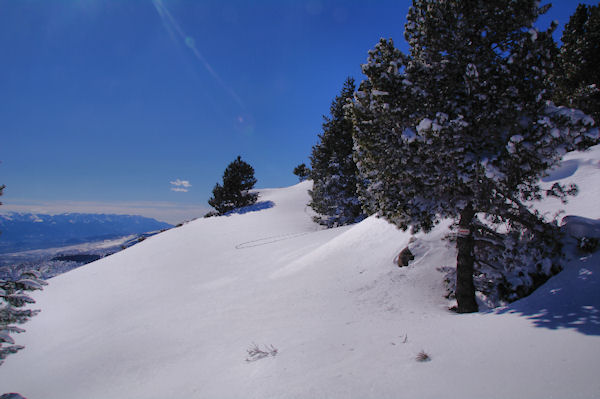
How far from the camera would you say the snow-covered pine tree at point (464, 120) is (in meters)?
5.57

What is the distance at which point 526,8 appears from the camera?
19.4 ft

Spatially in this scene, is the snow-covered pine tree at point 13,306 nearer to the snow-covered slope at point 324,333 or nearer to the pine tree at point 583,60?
the snow-covered slope at point 324,333

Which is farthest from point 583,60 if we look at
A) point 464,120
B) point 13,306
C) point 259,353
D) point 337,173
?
point 13,306

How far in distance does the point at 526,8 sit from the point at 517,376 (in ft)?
23.8

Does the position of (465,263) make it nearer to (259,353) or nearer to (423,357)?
(423,357)

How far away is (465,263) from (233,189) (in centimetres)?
3262

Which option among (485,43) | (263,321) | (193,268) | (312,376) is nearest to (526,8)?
(485,43)

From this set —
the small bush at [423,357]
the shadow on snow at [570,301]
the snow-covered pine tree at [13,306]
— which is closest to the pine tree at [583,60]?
the shadow on snow at [570,301]

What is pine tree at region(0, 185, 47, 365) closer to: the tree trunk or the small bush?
the small bush

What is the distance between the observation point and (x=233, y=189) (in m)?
36.6

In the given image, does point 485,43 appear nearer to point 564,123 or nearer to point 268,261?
point 564,123

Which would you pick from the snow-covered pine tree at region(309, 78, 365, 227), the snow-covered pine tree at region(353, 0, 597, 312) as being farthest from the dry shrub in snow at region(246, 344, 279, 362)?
the snow-covered pine tree at region(309, 78, 365, 227)

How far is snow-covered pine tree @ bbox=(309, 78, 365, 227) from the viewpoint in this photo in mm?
24000

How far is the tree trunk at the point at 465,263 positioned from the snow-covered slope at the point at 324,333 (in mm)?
611
